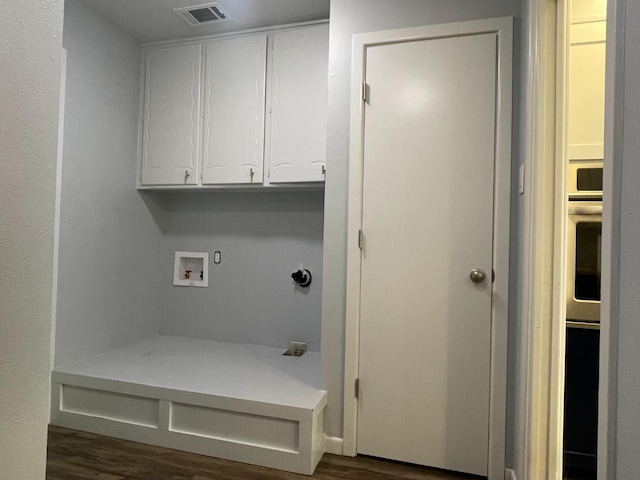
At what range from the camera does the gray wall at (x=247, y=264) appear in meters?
2.76

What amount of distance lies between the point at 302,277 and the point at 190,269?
3.20 feet

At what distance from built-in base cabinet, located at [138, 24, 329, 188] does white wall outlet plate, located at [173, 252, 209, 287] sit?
2.00 feet

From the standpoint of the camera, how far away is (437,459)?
1.77 meters

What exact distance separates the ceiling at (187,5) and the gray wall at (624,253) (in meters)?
2.09

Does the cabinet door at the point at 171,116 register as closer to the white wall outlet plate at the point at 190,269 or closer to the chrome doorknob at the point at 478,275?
the white wall outlet plate at the point at 190,269

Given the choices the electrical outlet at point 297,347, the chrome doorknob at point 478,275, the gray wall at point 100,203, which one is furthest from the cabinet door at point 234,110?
the chrome doorknob at point 478,275

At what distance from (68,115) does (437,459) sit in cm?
281

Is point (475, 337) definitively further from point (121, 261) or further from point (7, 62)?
point (121, 261)

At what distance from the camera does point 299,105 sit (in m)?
2.40

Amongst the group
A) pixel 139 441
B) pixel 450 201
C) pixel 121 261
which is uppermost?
pixel 450 201

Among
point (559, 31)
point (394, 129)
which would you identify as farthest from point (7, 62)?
point (559, 31)

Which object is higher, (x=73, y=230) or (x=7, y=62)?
(x=7, y=62)

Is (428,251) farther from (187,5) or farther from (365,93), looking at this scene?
(187,5)

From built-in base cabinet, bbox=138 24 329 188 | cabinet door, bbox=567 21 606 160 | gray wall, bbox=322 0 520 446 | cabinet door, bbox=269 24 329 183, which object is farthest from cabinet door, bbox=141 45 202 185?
cabinet door, bbox=567 21 606 160
